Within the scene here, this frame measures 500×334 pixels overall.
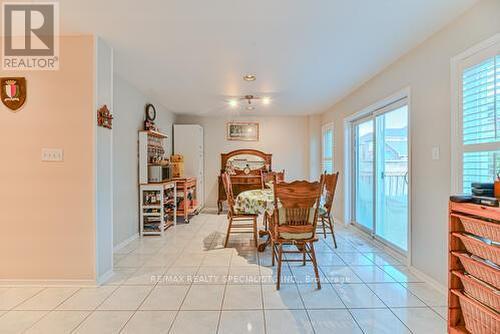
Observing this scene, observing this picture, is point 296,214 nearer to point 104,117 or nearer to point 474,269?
point 474,269

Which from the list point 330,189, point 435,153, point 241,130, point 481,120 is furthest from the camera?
point 241,130

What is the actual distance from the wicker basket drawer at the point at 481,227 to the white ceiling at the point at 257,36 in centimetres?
161

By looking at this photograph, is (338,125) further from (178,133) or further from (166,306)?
(166,306)

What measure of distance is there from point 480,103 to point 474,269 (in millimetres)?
1293

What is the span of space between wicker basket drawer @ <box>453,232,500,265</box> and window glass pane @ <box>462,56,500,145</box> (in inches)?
34.2

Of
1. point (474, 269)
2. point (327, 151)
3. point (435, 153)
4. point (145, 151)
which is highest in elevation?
point (327, 151)

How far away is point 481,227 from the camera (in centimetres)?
141

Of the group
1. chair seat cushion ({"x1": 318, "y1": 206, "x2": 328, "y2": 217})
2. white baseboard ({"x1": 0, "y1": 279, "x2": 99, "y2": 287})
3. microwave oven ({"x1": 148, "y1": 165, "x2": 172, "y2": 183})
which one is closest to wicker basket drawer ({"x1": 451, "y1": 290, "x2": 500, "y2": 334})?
chair seat cushion ({"x1": 318, "y1": 206, "x2": 328, "y2": 217})

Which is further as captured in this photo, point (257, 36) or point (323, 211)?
point (323, 211)

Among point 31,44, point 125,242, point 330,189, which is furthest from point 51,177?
point 330,189

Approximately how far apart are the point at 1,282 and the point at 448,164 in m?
4.21

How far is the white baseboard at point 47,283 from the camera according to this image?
8.24 feet

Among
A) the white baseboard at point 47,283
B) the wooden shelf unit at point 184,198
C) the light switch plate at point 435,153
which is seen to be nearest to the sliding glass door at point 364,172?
the light switch plate at point 435,153

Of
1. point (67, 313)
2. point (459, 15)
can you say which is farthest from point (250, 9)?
point (67, 313)
